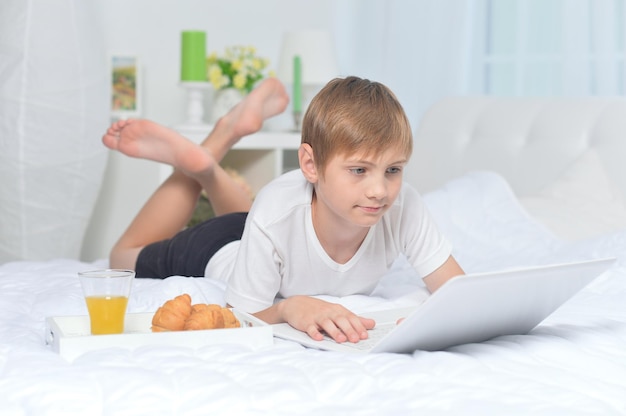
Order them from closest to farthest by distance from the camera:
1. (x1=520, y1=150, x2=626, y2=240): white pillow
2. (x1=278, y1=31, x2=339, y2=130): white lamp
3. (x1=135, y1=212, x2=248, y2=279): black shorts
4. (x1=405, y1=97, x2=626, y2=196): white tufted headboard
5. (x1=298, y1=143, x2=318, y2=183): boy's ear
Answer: (x1=298, y1=143, x2=318, y2=183): boy's ear < (x1=135, y1=212, x2=248, y2=279): black shorts < (x1=520, y1=150, x2=626, y2=240): white pillow < (x1=405, y1=97, x2=626, y2=196): white tufted headboard < (x1=278, y1=31, x2=339, y2=130): white lamp

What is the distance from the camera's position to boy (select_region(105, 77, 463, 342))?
1299 millimetres

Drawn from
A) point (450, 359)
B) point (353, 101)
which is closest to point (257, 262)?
point (353, 101)

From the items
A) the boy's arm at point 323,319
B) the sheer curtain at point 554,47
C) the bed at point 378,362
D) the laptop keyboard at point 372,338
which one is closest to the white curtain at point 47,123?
the bed at point 378,362

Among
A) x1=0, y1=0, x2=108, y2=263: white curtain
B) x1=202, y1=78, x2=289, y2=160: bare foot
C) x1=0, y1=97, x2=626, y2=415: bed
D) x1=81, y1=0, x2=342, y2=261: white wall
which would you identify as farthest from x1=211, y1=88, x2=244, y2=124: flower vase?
x1=0, y1=97, x2=626, y2=415: bed

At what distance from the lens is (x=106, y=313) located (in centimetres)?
111

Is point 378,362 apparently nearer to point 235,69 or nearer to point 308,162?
point 308,162

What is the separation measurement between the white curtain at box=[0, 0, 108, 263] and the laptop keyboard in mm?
1978

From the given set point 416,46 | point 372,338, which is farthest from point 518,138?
point 372,338

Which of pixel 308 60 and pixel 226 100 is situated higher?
pixel 308 60

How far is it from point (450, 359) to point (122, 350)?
39 cm

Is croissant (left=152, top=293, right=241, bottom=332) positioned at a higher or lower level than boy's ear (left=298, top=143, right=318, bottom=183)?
lower

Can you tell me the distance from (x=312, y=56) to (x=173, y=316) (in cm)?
243

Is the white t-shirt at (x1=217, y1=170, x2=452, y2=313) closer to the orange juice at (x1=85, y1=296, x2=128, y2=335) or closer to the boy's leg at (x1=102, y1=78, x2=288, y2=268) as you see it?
the orange juice at (x1=85, y1=296, x2=128, y2=335)

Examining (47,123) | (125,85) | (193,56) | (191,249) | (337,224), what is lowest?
(191,249)
